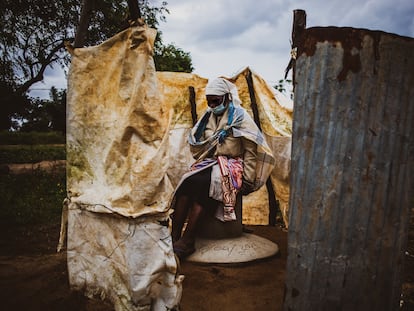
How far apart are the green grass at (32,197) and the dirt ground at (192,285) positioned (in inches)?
55.9

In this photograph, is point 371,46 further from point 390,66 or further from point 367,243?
point 367,243

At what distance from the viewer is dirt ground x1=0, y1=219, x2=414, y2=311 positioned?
2.29 meters

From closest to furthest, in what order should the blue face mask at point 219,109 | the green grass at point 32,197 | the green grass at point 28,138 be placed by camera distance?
1. the blue face mask at point 219,109
2. the green grass at point 32,197
3. the green grass at point 28,138

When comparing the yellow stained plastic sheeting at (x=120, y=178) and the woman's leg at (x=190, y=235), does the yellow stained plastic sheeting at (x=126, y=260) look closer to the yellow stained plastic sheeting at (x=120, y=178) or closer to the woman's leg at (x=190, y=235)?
the yellow stained plastic sheeting at (x=120, y=178)

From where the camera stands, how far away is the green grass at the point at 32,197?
4.94 metres

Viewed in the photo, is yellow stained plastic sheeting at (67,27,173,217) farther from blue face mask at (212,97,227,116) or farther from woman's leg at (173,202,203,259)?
blue face mask at (212,97,227,116)

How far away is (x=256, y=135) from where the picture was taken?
3324mm

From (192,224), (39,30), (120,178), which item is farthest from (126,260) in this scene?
(39,30)

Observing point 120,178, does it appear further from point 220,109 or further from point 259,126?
point 259,126

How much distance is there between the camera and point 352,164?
165 cm

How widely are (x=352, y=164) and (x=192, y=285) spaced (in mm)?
1597

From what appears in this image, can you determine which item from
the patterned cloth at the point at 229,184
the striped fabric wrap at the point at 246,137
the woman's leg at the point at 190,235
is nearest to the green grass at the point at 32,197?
the woman's leg at the point at 190,235

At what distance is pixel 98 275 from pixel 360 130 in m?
1.73

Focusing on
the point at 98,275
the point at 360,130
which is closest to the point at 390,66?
→ the point at 360,130
